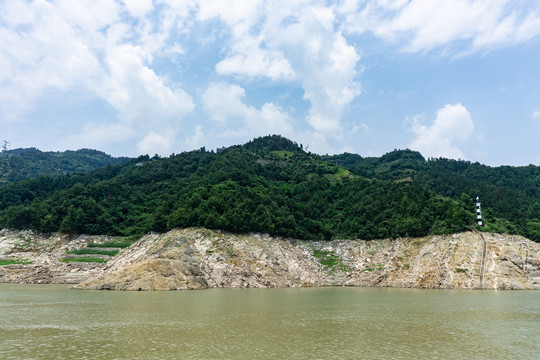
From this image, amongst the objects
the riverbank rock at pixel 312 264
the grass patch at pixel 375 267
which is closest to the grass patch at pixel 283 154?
the riverbank rock at pixel 312 264

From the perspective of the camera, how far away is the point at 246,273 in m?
71.8

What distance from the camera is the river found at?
22656 mm

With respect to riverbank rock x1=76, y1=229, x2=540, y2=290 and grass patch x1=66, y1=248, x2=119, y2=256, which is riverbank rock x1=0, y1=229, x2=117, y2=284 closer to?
grass patch x1=66, y1=248, x2=119, y2=256

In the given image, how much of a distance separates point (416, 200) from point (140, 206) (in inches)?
2989

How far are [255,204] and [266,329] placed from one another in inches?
2435

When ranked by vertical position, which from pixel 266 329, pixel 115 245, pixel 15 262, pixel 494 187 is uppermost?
pixel 494 187

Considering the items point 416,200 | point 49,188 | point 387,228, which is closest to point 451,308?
point 387,228

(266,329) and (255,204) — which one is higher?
(255,204)

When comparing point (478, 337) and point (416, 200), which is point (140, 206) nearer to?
point (416, 200)

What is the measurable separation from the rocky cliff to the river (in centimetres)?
2083

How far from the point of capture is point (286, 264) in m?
78.6

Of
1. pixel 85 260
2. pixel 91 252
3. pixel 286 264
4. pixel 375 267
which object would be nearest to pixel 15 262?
pixel 85 260

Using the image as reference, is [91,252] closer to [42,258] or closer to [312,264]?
[42,258]

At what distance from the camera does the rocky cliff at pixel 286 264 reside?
67500 mm
